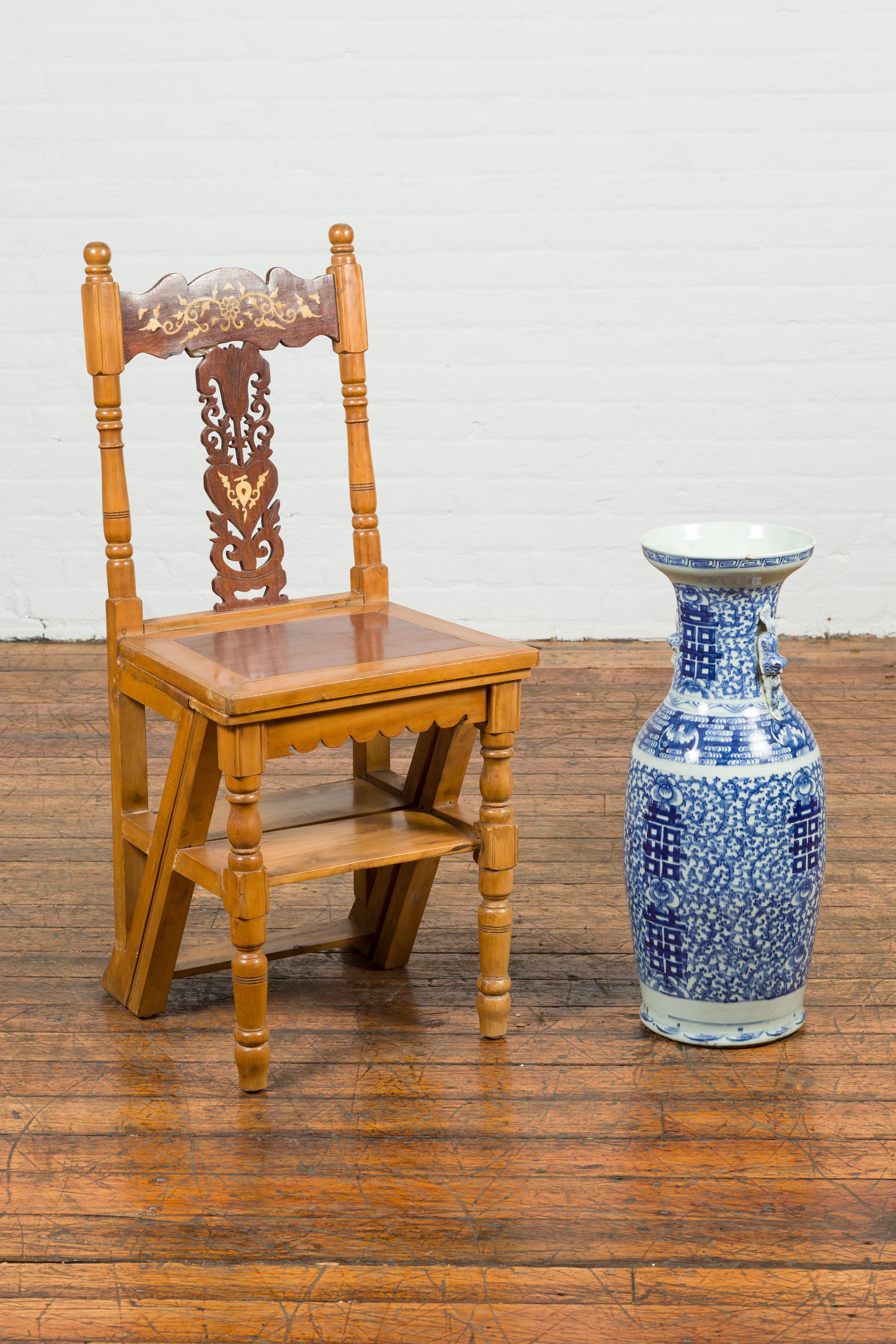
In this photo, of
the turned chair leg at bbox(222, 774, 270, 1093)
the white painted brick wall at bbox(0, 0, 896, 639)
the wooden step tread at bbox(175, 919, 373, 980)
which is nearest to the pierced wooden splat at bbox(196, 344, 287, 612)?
the turned chair leg at bbox(222, 774, 270, 1093)

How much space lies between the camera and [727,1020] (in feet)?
7.64

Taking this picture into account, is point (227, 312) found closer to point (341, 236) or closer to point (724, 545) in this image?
point (341, 236)

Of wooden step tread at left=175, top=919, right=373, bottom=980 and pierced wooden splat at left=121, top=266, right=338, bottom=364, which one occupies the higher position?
pierced wooden splat at left=121, top=266, right=338, bottom=364

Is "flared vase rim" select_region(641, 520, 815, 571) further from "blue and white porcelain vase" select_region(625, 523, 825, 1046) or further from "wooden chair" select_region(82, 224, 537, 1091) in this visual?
"wooden chair" select_region(82, 224, 537, 1091)

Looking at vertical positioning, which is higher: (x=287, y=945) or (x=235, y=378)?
(x=235, y=378)

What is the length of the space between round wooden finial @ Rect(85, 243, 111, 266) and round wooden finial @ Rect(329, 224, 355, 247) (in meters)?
0.38

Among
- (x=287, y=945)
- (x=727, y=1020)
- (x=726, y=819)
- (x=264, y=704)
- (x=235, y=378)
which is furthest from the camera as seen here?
(x=287, y=945)

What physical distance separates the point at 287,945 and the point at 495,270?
8.72 feet

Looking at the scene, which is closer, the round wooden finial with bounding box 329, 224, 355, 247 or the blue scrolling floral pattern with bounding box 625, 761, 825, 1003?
the blue scrolling floral pattern with bounding box 625, 761, 825, 1003

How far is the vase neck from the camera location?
2.25 meters

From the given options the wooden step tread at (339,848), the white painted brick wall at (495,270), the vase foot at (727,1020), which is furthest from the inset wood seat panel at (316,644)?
the white painted brick wall at (495,270)

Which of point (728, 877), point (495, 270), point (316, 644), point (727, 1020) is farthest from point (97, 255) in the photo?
point (495, 270)

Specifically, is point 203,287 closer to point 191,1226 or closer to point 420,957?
point 420,957

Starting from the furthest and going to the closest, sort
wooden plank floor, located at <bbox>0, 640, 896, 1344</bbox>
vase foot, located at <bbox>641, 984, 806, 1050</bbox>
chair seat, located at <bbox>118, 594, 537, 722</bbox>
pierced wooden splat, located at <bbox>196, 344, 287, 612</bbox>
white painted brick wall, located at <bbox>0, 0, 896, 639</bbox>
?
1. white painted brick wall, located at <bbox>0, 0, 896, 639</bbox>
2. pierced wooden splat, located at <bbox>196, 344, 287, 612</bbox>
3. vase foot, located at <bbox>641, 984, 806, 1050</bbox>
4. chair seat, located at <bbox>118, 594, 537, 722</bbox>
5. wooden plank floor, located at <bbox>0, 640, 896, 1344</bbox>
